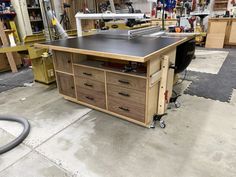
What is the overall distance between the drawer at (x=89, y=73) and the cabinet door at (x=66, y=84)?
183mm

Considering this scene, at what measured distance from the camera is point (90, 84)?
7.45 feet

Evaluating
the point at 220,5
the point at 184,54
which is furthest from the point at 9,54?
the point at 220,5

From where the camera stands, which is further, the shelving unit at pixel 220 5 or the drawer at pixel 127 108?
the shelving unit at pixel 220 5

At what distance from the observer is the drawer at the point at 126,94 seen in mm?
1872

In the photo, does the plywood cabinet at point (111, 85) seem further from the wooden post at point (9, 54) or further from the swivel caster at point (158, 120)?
the wooden post at point (9, 54)

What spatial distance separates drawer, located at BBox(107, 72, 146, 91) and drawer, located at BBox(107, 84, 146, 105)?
44 millimetres

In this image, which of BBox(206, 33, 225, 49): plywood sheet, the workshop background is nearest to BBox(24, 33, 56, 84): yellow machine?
the workshop background

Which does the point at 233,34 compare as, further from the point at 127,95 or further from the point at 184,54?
the point at 127,95

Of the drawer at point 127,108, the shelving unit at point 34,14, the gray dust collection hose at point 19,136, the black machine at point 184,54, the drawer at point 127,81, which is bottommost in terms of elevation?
the gray dust collection hose at point 19,136

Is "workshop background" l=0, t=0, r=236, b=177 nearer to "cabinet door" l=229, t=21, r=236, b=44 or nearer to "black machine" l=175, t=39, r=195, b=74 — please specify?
"black machine" l=175, t=39, r=195, b=74

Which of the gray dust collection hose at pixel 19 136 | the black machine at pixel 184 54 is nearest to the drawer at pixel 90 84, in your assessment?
the gray dust collection hose at pixel 19 136

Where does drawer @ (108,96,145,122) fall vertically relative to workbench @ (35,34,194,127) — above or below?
below

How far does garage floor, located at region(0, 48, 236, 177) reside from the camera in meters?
1.55

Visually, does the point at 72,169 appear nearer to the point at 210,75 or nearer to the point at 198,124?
the point at 198,124
